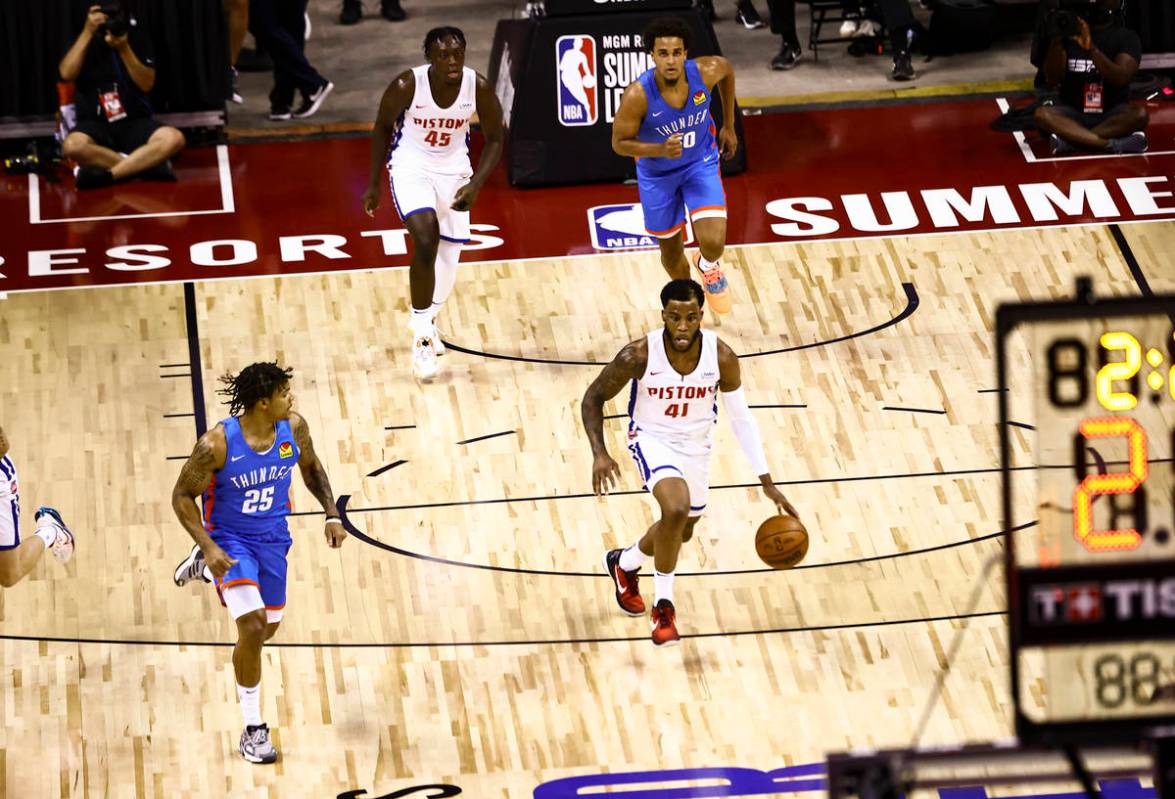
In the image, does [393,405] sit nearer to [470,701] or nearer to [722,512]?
[722,512]

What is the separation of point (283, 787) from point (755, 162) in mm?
7341

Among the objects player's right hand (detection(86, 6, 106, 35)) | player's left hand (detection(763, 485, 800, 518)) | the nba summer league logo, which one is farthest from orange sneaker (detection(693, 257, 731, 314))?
player's right hand (detection(86, 6, 106, 35))

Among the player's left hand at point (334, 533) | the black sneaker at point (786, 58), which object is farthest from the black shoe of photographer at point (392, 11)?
the player's left hand at point (334, 533)

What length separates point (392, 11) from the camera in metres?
17.6

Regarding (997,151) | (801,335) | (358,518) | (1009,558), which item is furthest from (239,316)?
(1009,558)

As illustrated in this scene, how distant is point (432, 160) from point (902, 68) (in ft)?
17.9

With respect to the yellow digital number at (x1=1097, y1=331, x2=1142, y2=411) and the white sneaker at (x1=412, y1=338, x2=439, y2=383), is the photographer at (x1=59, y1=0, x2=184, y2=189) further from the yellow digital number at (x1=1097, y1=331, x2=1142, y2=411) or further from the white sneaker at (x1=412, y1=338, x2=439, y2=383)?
the yellow digital number at (x1=1097, y1=331, x2=1142, y2=411)

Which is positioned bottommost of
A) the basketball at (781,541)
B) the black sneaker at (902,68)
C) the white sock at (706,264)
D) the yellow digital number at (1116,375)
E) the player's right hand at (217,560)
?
the basketball at (781,541)

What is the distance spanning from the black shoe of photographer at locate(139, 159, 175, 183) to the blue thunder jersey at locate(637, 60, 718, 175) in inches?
161

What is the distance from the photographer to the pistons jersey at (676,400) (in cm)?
930

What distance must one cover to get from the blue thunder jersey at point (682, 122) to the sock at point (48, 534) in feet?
12.9

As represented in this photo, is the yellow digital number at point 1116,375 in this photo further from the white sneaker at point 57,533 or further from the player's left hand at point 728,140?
the player's left hand at point 728,140

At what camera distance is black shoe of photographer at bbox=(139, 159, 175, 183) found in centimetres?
1471

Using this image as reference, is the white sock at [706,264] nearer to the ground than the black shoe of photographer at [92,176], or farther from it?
nearer to the ground
